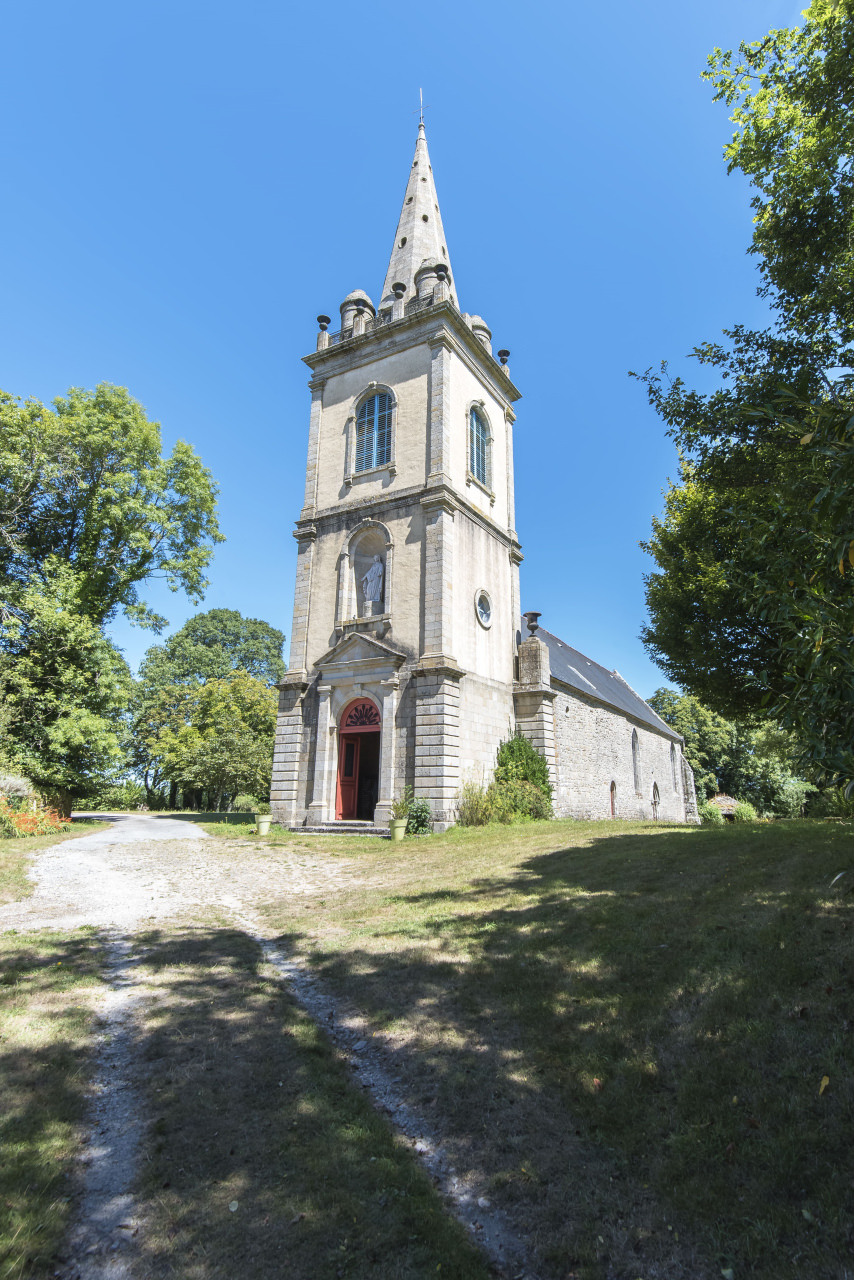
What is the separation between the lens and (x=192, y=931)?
6262mm

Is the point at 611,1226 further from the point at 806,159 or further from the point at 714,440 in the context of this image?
the point at 806,159

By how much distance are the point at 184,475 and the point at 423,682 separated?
11209mm

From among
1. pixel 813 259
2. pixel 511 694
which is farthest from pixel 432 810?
pixel 813 259

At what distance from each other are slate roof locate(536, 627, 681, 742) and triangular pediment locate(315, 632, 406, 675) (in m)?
6.51

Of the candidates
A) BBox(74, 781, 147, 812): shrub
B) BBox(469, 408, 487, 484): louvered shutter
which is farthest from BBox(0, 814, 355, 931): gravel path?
BBox(74, 781, 147, 812): shrub

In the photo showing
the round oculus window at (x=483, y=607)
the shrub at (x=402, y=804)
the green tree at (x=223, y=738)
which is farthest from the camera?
the green tree at (x=223, y=738)

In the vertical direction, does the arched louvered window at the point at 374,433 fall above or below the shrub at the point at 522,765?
above

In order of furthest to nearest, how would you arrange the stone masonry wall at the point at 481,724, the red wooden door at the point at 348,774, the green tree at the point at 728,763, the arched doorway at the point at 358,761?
the green tree at the point at 728,763 < the red wooden door at the point at 348,774 < the arched doorway at the point at 358,761 < the stone masonry wall at the point at 481,724

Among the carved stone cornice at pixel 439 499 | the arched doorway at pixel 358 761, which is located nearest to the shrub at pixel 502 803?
the arched doorway at pixel 358 761

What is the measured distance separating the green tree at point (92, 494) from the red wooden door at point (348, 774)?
7.45 m

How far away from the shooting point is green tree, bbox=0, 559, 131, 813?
1585 centimetres

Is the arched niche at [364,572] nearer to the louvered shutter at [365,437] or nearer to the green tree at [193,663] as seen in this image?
the louvered shutter at [365,437]

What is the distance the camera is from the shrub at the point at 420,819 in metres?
14.5

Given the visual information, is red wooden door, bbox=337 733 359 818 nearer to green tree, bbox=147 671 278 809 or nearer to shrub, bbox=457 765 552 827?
shrub, bbox=457 765 552 827
